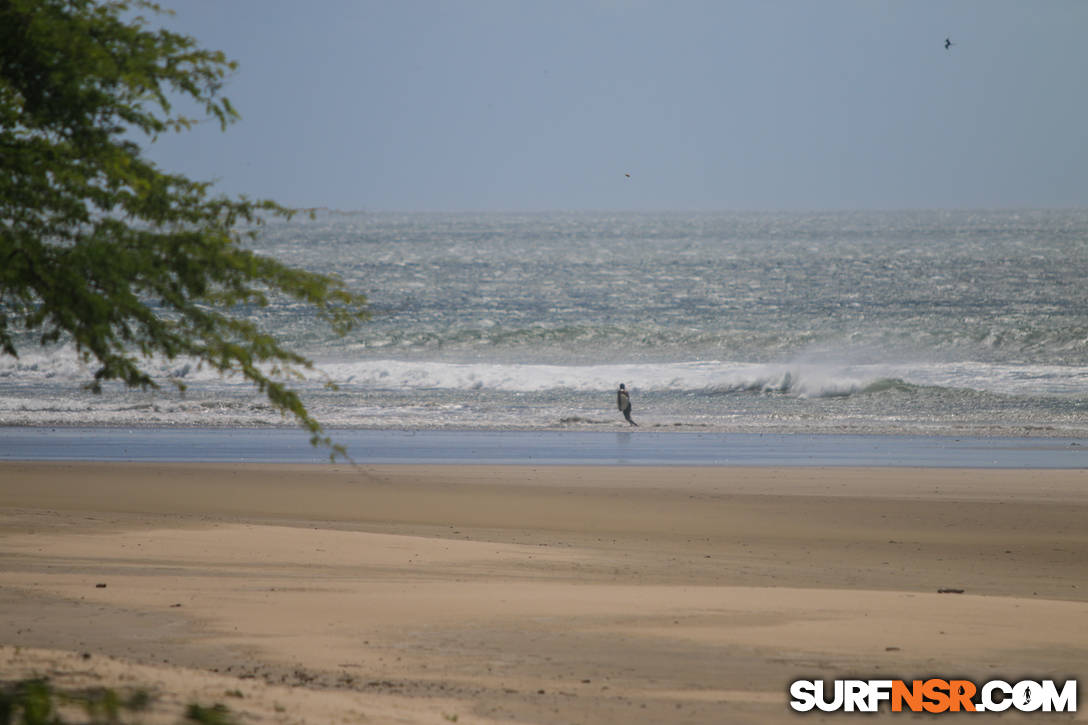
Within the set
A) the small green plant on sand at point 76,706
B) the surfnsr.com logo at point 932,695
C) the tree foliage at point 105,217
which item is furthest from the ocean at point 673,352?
the surfnsr.com logo at point 932,695

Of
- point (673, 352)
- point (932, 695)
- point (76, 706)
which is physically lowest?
point (932, 695)

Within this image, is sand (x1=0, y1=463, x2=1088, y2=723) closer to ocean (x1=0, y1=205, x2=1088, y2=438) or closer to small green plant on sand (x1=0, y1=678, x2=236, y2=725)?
small green plant on sand (x1=0, y1=678, x2=236, y2=725)

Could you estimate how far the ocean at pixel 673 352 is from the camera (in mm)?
27578

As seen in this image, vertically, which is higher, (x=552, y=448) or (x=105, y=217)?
(x=105, y=217)

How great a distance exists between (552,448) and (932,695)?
618 inches

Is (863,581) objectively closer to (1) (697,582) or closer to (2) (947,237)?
(1) (697,582)

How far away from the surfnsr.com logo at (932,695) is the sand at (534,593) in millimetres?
129

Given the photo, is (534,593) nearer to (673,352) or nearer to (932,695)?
(932,695)

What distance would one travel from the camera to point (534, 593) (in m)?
9.02

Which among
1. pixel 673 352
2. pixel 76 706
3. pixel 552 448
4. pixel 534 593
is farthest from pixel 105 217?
pixel 673 352

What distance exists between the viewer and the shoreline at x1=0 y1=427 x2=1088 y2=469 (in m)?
19.6

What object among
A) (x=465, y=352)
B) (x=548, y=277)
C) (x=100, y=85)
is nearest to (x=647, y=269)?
(x=548, y=277)

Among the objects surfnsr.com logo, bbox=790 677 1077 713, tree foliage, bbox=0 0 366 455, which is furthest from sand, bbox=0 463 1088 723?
tree foliage, bbox=0 0 366 455

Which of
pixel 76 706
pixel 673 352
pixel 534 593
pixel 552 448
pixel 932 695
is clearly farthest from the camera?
pixel 673 352
